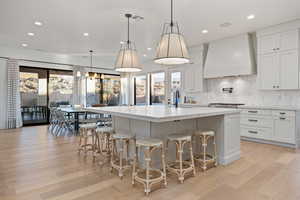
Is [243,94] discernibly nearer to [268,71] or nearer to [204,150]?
[268,71]

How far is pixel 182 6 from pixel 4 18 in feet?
13.0

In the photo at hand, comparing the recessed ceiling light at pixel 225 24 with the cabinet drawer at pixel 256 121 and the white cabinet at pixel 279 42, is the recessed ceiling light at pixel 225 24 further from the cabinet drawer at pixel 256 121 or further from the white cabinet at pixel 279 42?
the cabinet drawer at pixel 256 121

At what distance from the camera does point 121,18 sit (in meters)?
4.11

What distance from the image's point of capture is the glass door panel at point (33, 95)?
23.6 feet

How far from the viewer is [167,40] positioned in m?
2.62

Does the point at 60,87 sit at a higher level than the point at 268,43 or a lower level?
lower

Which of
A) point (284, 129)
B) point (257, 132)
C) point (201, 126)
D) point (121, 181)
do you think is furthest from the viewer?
point (257, 132)

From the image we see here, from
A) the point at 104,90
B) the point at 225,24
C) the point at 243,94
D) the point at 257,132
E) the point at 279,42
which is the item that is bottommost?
the point at 257,132

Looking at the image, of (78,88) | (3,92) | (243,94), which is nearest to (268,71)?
(243,94)

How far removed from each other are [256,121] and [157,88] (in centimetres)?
497

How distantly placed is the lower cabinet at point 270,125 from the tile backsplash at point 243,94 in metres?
0.63

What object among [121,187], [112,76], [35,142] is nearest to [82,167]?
[121,187]

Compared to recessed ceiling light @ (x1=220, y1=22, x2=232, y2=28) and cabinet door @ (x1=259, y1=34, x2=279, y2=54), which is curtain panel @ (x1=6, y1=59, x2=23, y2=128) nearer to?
recessed ceiling light @ (x1=220, y1=22, x2=232, y2=28)

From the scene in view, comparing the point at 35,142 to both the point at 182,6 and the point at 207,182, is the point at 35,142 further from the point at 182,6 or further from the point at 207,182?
the point at 182,6
